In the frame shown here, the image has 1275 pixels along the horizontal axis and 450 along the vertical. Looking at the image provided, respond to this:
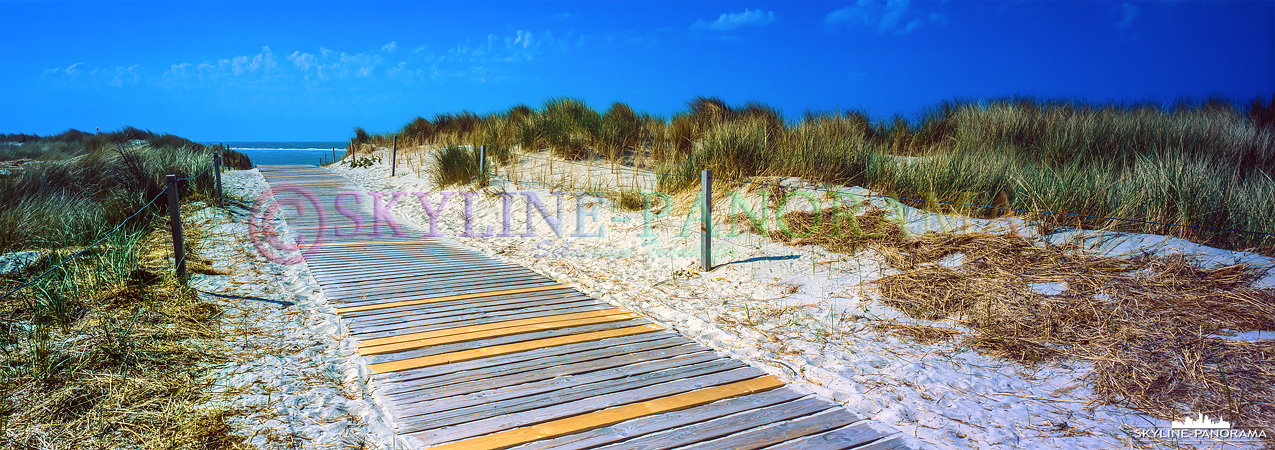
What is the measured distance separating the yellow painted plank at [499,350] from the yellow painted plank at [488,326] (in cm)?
32

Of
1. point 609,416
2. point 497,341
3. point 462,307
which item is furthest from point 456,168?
point 609,416

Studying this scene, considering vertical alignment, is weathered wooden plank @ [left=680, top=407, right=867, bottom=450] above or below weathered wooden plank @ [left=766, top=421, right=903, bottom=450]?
above

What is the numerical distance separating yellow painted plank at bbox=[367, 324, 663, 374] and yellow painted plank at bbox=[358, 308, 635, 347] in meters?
0.32

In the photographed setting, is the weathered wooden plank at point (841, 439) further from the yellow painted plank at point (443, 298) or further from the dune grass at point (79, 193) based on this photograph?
the dune grass at point (79, 193)

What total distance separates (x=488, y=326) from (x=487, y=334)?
0.54 ft

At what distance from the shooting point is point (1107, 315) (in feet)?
11.7

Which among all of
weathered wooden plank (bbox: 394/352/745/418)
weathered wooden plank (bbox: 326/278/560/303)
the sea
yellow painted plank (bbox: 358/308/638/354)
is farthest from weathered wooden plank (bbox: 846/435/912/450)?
the sea

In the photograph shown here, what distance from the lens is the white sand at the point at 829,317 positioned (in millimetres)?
2600

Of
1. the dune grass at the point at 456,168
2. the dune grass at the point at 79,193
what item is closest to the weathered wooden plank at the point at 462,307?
the dune grass at the point at 79,193

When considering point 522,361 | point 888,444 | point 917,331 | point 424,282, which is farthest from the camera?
point 424,282

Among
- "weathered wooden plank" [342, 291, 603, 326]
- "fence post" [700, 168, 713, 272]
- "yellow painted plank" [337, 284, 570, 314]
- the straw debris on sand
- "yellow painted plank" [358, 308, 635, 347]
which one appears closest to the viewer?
the straw debris on sand

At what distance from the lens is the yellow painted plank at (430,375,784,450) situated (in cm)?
236

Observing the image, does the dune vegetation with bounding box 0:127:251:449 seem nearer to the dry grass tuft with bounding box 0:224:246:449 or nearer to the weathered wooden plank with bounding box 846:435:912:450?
the dry grass tuft with bounding box 0:224:246:449

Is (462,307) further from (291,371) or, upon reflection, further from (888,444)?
(888,444)
